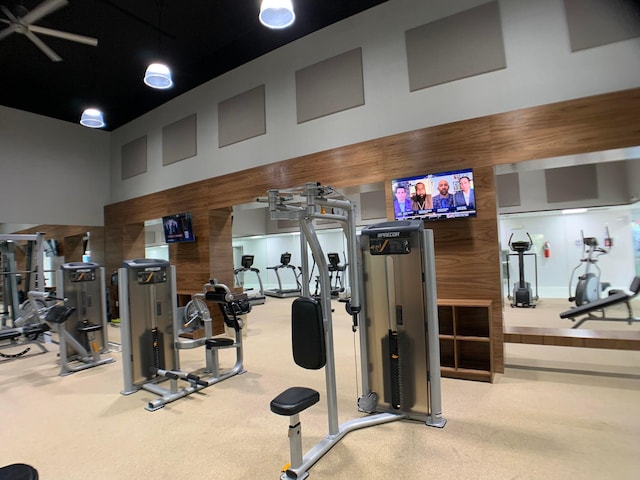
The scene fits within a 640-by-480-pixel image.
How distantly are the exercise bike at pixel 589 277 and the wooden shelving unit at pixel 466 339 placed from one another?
462 centimetres

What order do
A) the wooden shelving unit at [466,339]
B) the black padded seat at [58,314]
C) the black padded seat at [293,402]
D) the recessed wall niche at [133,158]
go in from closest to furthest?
the black padded seat at [293,402] → the wooden shelving unit at [466,339] → the black padded seat at [58,314] → the recessed wall niche at [133,158]

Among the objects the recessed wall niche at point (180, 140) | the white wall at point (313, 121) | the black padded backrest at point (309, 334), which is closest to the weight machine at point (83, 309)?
the white wall at point (313, 121)

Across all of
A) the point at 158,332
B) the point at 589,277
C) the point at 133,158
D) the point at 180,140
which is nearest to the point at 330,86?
the point at 180,140

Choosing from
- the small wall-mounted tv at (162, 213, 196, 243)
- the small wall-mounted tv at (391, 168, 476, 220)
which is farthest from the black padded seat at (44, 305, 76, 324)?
the small wall-mounted tv at (391, 168, 476, 220)

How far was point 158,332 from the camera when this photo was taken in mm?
4379

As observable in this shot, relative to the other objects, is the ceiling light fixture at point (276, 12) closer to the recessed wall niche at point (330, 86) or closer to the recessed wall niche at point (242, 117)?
the recessed wall niche at point (330, 86)

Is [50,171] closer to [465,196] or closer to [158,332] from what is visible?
[158,332]

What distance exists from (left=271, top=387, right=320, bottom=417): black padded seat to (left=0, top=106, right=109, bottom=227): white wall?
836cm

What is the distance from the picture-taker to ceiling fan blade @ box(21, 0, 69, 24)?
3.83m

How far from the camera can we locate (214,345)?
13.9ft

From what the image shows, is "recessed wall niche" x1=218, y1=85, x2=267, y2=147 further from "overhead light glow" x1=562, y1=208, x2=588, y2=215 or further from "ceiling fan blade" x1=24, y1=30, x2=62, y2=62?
"overhead light glow" x1=562, y1=208, x2=588, y2=215

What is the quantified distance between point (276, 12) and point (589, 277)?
26.2 ft

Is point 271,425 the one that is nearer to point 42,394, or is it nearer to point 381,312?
point 381,312

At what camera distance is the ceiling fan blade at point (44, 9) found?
3832 millimetres
